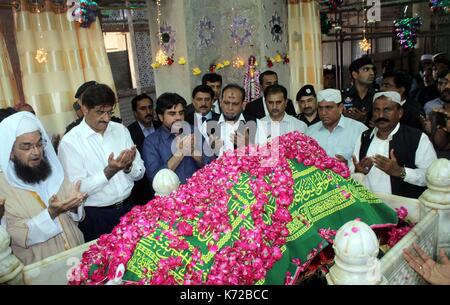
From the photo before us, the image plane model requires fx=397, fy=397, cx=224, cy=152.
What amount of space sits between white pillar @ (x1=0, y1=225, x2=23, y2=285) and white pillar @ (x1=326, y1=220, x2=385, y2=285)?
1608 millimetres

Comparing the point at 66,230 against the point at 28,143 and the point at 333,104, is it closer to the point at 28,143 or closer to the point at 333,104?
the point at 28,143

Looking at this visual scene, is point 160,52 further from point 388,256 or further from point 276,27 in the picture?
point 388,256

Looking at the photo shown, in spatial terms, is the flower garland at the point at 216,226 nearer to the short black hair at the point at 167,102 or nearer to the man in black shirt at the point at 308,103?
the short black hair at the point at 167,102

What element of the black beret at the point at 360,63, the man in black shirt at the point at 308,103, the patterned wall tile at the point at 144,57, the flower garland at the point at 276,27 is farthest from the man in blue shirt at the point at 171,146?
the patterned wall tile at the point at 144,57

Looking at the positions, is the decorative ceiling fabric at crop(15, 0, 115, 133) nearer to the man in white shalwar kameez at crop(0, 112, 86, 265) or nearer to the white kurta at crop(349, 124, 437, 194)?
the man in white shalwar kameez at crop(0, 112, 86, 265)

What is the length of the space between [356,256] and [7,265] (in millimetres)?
1714

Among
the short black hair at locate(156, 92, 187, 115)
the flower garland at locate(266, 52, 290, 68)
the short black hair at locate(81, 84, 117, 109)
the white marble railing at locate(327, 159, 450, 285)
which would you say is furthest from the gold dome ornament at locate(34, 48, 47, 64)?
the white marble railing at locate(327, 159, 450, 285)

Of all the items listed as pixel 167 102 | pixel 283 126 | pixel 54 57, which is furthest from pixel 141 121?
pixel 283 126

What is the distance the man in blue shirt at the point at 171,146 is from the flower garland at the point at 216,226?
2.76ft

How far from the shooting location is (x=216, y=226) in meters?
→ 2.07

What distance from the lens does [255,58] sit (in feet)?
22.7

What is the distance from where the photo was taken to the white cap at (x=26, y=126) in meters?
2.50

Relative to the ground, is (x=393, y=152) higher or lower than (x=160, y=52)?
lower

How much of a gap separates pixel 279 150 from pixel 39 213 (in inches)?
62.7
